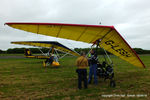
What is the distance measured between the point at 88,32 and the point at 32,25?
260 centimetres

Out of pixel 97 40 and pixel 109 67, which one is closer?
pixel 109 67

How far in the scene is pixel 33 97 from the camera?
462cm

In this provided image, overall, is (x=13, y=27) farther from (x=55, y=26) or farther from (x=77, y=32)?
(x=77, y=32)

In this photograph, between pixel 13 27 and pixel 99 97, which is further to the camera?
pixel 13 27

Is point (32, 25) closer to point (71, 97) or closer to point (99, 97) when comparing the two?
point (71, 97)

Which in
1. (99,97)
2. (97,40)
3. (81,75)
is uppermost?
(97,40)

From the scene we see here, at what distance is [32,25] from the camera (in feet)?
16.6

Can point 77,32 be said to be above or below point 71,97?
above

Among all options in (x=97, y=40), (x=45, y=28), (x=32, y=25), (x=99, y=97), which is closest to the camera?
(x=99, y=97)

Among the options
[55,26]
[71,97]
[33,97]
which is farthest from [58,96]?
[55,26]

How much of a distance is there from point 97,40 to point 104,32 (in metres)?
1.27

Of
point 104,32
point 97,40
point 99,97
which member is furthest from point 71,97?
point 97,40

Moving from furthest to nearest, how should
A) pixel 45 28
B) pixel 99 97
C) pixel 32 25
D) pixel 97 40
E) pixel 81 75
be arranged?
pixel 97 40
pixel 81 75
pixel 45 28
pixel 32 25
pixel 99 97

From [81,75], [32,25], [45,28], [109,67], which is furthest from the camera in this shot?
[109,67]
